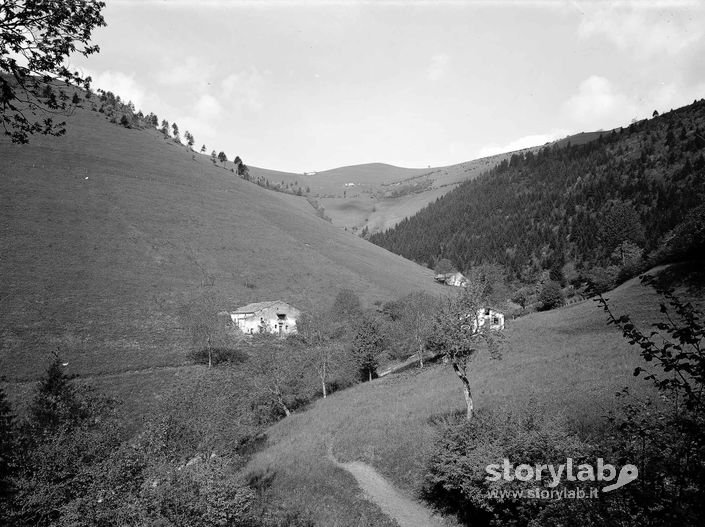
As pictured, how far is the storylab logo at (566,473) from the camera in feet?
27.5

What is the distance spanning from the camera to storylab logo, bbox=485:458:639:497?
329 inches

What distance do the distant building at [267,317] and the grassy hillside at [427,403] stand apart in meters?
34.1

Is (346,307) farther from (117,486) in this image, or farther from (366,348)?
(117,486)

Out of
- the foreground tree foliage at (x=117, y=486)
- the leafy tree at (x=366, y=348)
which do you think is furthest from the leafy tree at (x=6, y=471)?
the leafy tree at (x=366, y=348)

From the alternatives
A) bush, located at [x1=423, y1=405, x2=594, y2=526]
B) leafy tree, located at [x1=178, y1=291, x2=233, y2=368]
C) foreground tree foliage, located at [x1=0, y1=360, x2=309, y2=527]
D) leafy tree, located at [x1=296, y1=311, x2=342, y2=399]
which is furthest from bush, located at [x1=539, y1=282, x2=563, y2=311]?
foreground tree foliage, located at [x1=0, y1=360, x2=309, y2=527]

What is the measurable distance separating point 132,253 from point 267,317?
3595 centimetres

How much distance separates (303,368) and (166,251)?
57.1 metres

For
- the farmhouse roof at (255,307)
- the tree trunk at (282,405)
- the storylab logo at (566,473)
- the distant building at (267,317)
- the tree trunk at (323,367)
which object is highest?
the storylab logo at (566,473)

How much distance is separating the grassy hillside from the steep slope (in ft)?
126

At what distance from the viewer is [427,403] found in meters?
32.0

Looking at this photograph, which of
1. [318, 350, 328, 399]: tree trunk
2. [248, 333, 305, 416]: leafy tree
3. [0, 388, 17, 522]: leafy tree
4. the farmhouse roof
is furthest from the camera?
the farmhouse roof

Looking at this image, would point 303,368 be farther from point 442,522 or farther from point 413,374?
point 442,522

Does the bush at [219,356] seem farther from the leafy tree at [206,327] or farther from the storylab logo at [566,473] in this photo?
the storylab logo at [566,473]

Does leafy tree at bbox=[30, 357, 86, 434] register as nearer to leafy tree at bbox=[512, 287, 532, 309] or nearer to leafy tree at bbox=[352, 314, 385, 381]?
leafy tree at bbox=[352, 314, 385, 381]
